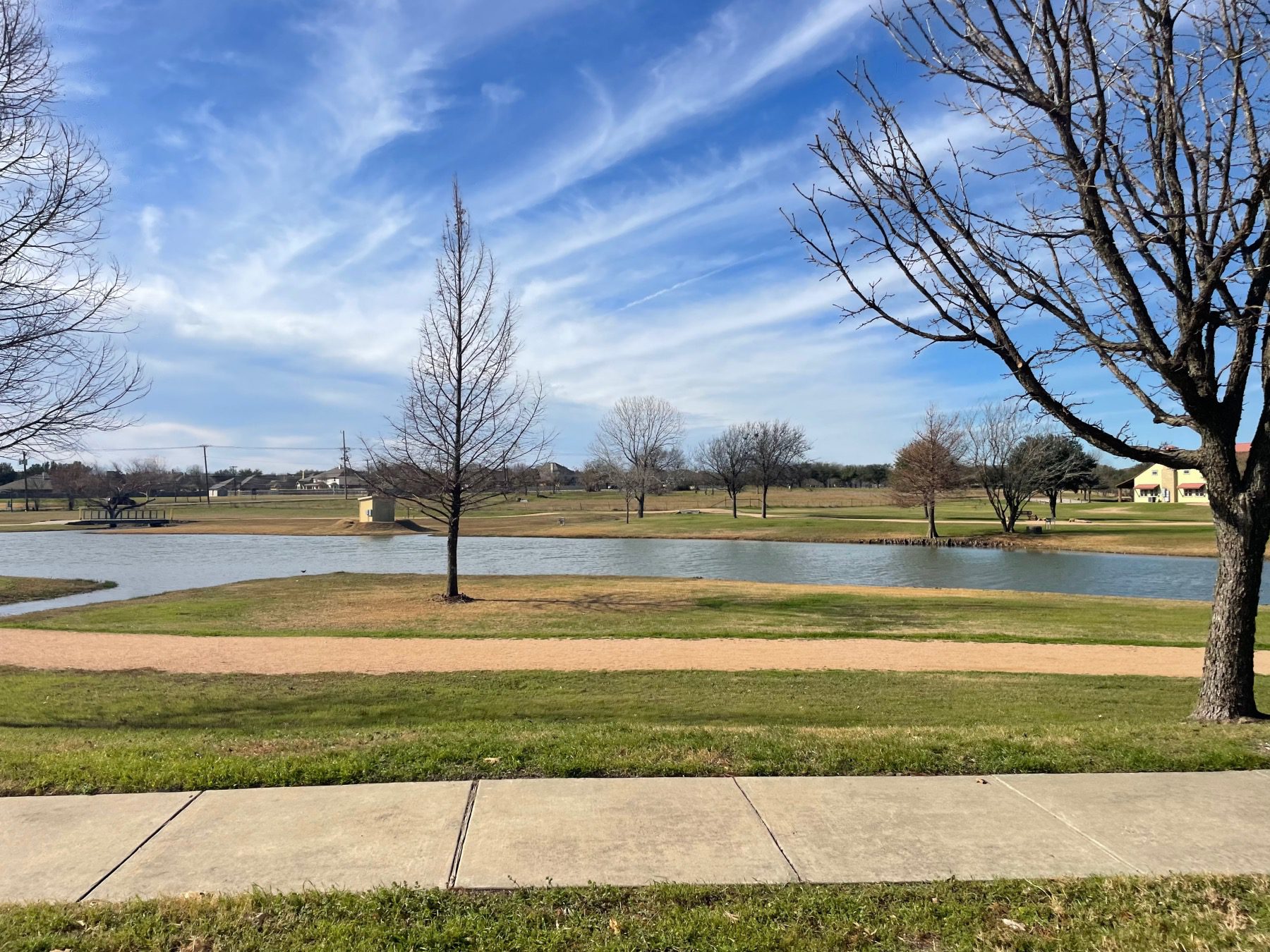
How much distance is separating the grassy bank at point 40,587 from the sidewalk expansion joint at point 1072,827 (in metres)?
25.4

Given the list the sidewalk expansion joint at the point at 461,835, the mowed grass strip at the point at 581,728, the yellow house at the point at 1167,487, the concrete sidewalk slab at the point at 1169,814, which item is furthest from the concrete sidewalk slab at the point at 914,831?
the yellow house at the point at 1167,487

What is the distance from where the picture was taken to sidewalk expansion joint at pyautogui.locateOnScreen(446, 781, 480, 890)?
3678 mm

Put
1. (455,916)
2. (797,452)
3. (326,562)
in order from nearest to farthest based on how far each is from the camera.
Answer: (455,916)
(326,562)
(797,452)

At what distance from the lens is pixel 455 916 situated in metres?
3.31

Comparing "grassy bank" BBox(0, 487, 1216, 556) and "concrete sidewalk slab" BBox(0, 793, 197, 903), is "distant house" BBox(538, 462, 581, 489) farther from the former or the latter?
"concrete sidewalk slab" BBox(0, 793, 197, 903)

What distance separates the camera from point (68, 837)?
A: 13.8ft

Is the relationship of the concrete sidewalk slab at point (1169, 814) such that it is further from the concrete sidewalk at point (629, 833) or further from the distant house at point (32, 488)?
the distant house at point (32, 488)

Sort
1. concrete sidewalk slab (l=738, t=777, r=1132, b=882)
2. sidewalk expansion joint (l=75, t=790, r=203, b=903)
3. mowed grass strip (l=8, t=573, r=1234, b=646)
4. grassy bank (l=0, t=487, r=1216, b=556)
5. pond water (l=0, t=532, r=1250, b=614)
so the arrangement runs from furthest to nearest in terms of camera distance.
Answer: grassy bank (l=0, t=487, r=1216, b=556) < pond water (l=0, t=532, r=1250, b=614) < mowed grass strip (l=8, t=573, r=1234, b=646) < concrete sidewalk slab (l=738, t=777, r=1132, b=882) < sidewalk expansion joint (l=75, t=790, r=203, b=903)

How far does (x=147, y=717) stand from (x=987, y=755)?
776 centimetres

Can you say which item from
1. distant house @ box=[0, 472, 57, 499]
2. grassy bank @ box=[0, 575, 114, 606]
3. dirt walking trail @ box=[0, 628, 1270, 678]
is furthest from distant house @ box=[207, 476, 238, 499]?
dirt walking trail @ box=[0, 628, 1270, 678]

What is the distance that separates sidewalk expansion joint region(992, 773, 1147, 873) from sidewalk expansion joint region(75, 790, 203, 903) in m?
4.58

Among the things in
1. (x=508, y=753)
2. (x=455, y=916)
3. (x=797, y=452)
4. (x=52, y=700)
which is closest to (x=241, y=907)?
(x=455, y=916)

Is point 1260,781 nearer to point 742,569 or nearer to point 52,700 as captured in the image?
point 52,700

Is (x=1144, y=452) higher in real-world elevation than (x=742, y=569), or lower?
higher
